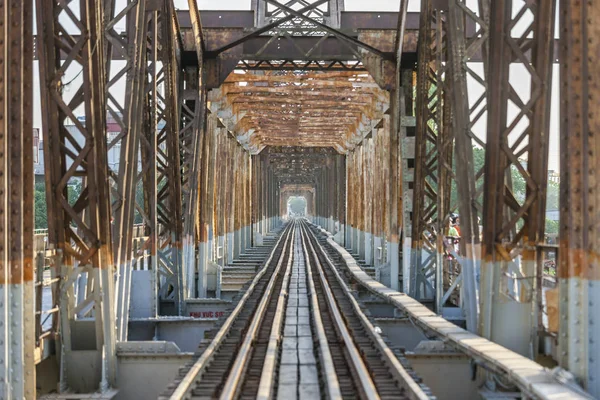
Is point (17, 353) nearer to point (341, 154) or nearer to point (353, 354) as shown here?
point (353, 354)

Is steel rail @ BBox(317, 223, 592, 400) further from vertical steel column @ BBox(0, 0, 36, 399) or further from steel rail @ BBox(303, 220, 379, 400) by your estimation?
vertical steel column @ BBox(0, 0, 36, 399)

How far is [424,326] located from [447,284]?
16.3 feet

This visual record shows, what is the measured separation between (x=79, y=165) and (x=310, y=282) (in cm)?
1261

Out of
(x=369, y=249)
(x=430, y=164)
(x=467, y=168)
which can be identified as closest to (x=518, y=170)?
(x=467, y=168)

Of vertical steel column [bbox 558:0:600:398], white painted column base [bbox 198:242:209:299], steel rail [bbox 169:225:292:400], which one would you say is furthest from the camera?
white painted column base [bbox 198:242:209:299]

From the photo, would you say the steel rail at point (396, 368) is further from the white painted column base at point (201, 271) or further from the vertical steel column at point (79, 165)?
the white painted column base at point (201, 271)

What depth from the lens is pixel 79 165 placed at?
8.99 meters

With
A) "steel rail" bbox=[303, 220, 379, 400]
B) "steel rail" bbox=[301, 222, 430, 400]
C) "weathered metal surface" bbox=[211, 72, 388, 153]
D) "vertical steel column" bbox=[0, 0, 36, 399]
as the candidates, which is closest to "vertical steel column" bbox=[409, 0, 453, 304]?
"steel rail" bbox=[303, 220, 379, 400]

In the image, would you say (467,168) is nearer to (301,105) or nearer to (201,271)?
(201,271)

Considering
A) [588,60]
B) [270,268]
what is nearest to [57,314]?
[588,60]

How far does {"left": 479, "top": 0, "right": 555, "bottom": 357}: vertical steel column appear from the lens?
328 inches

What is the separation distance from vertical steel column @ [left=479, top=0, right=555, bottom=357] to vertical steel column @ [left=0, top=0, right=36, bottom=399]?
Result: 5117 millimetres

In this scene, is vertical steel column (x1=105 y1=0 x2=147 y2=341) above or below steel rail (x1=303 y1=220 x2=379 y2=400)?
above

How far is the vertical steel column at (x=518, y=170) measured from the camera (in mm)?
8336
